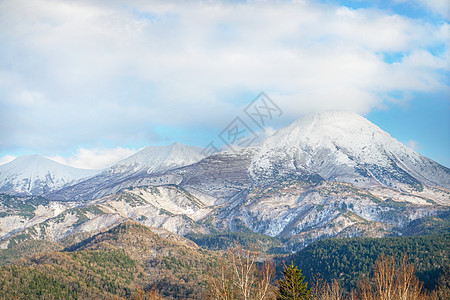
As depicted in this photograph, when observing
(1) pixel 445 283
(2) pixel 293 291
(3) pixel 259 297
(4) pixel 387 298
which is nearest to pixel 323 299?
(2) pixel 293 291

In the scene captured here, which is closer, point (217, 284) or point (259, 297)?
point (259, 297)

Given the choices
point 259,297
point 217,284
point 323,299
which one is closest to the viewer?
point 259,297

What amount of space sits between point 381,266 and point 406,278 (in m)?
3.35

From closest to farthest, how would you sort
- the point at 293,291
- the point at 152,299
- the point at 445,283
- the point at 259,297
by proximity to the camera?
the point at 259,297 < the point at 152,299 < the point at 293,291 < the point at 445,283

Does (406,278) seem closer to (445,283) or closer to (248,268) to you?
(248,268)

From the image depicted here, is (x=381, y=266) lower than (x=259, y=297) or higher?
higher

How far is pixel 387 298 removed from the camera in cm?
5031

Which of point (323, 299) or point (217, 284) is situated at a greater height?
point (217, 284)

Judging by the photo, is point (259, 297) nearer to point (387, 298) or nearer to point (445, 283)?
point (387, 298)

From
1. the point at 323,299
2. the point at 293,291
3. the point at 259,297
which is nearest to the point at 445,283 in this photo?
the point at 323,299

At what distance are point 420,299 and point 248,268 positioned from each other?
32151 millimetres

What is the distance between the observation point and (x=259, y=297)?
46.7m

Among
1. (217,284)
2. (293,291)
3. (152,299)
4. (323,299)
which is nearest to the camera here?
(217,284)

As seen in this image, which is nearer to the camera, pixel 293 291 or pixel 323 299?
pixel 293 291
